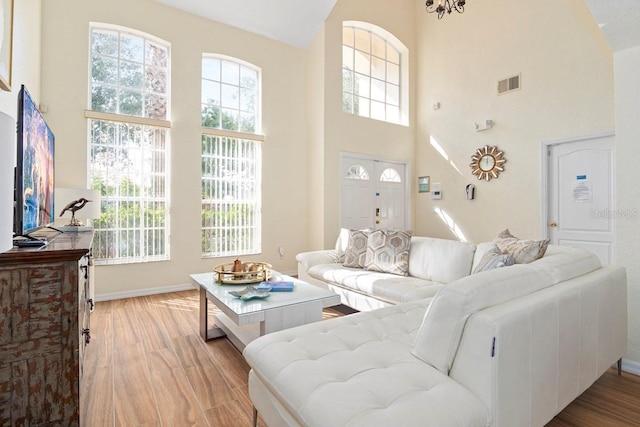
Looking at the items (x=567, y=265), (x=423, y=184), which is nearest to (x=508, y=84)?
(x=423, y=184)

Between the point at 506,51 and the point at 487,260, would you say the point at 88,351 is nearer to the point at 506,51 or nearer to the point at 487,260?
the point at 487,260

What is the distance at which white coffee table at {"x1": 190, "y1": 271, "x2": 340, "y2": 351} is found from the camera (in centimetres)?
210

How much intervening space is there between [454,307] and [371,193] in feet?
15.3

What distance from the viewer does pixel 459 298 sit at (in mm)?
1205

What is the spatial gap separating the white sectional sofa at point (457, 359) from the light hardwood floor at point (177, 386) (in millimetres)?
258

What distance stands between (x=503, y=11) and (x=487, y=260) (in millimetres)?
4629

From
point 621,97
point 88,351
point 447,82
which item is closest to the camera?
point 621,97

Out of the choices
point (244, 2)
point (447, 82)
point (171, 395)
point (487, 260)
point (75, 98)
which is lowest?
point (171, 395)

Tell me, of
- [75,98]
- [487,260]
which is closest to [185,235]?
[75,98]

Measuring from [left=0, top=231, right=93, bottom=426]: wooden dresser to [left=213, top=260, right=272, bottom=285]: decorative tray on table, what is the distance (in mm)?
1252

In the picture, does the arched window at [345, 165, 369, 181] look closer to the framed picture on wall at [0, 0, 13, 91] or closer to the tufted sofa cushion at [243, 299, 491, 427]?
the tufted sofa cushion at [243, 299, 491, 427]

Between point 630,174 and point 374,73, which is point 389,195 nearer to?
point 374,73

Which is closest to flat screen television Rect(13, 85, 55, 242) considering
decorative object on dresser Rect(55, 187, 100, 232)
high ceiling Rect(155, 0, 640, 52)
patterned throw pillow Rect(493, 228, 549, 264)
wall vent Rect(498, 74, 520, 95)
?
decorative object on dresser Rect(55, 187, 100, 232)

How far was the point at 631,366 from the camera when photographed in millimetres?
2195
